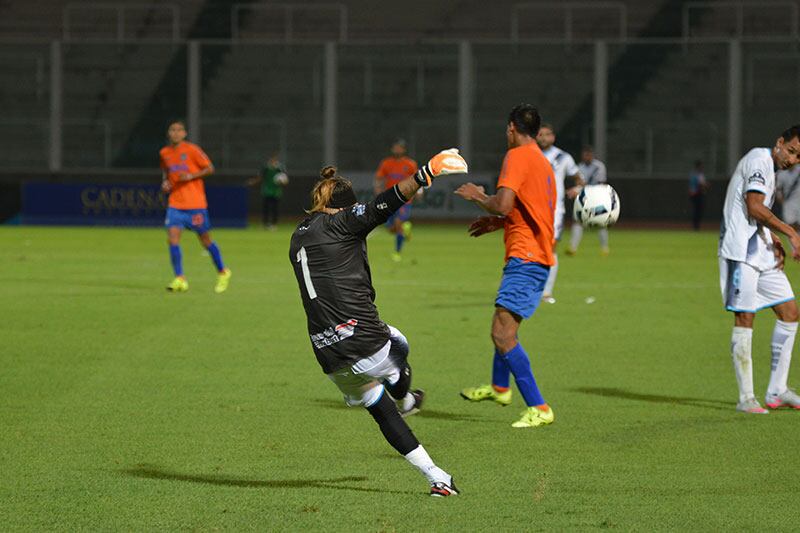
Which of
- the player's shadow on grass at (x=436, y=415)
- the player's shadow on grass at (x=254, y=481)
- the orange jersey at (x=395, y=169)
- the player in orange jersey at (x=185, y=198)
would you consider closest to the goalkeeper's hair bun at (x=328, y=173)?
the player's shadow on grass at (x=254, y=481)

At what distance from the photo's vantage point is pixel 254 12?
150 feet

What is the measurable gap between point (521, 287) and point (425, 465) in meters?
2.38

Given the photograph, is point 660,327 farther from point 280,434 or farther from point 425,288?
point 280,434

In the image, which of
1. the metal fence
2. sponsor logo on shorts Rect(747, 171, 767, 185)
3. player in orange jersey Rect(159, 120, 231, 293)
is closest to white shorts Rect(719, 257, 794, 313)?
sponsor logo on shorts Rect(747, 171, 767, 185)

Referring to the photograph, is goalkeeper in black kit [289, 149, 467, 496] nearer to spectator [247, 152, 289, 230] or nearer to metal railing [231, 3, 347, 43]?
spectator [247, 152, 289, 230]

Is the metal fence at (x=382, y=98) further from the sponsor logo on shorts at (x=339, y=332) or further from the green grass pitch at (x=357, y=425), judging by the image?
the sponsor logo on shorts at (x=339, y=332)

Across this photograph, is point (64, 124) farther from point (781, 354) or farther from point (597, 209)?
point (781, 354)

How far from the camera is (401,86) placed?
1719 inches

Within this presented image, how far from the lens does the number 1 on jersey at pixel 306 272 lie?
6.98 metres

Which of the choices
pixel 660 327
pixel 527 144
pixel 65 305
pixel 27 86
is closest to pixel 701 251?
pixel 660 327

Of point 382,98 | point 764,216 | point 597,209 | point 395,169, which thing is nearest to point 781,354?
point 764,216

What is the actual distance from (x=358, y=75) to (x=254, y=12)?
499 centimetres

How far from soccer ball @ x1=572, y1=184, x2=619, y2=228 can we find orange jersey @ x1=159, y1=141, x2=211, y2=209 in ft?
30.8

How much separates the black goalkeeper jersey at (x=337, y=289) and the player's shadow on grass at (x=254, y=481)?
0.72 m
